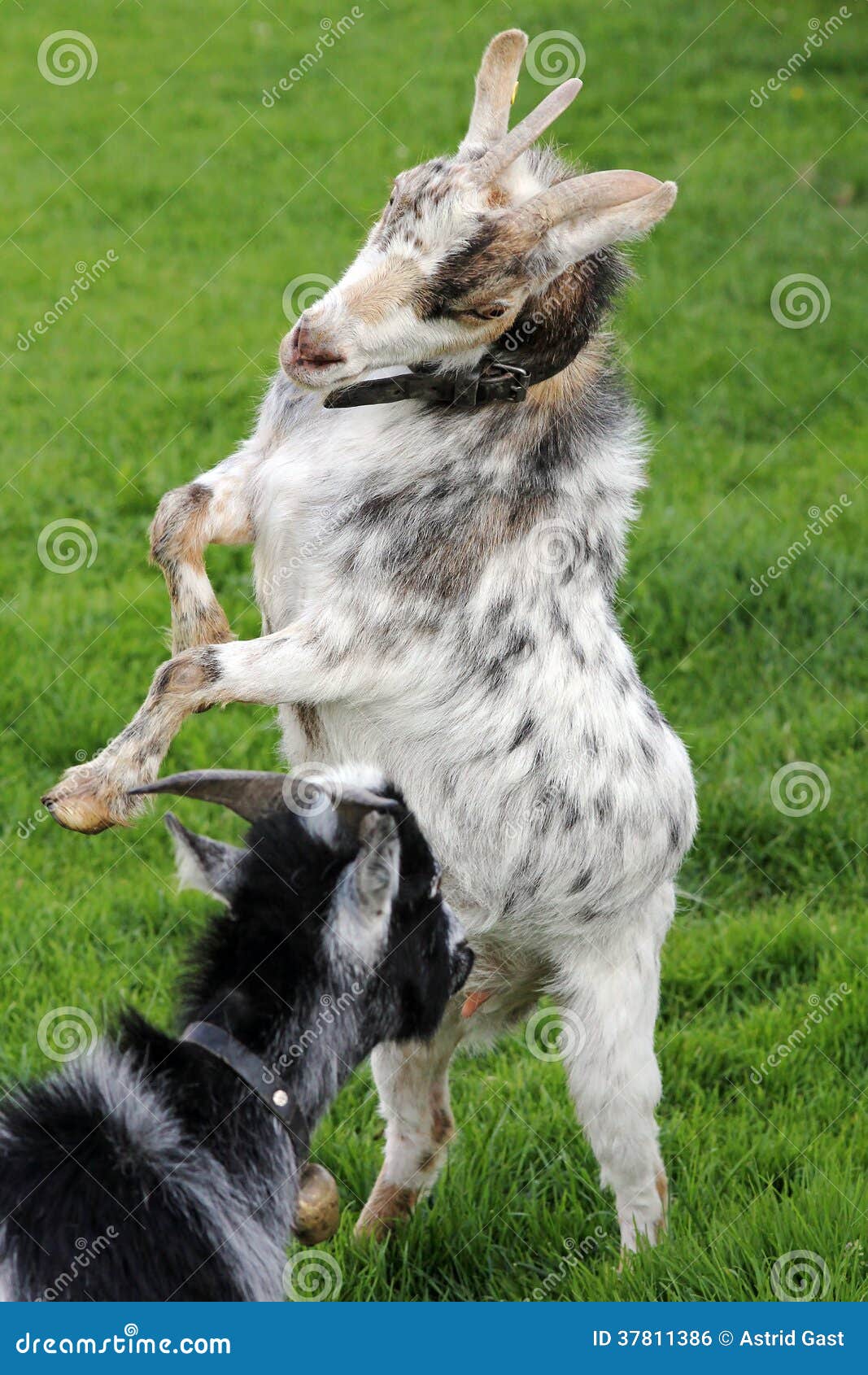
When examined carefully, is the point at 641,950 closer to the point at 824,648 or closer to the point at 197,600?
the point at 197,600

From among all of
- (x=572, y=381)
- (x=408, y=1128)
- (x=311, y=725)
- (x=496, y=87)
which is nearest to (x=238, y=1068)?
(x=311, y=725)

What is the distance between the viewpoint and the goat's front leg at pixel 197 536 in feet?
11.7

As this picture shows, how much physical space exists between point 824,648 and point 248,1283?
14.4 ft

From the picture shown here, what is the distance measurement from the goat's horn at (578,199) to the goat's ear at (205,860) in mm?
1405

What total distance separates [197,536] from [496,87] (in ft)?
4.05

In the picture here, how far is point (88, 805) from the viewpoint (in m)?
3.21

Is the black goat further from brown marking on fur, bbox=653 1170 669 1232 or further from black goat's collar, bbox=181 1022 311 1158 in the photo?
brown marking on fur, bbox=653 1170 669 1232

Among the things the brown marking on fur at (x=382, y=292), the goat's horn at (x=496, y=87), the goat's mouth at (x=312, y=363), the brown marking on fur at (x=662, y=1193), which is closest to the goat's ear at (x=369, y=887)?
the goat's mouth at (x=312, y=363)

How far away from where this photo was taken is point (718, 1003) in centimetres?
494

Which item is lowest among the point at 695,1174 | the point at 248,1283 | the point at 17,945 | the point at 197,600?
the point at 17,945

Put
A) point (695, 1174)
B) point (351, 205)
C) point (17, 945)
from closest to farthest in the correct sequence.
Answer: point (695, 1174)
point (17, 945)
point (351, 205)

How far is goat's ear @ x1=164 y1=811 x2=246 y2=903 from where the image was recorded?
3.08 metres

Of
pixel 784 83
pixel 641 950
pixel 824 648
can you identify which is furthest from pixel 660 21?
pixel 641 950

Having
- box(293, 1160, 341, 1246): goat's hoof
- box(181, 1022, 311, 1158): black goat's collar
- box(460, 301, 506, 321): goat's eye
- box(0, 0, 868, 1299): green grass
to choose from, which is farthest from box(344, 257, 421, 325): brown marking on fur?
box(0, 0, 868, 1299): green grass
